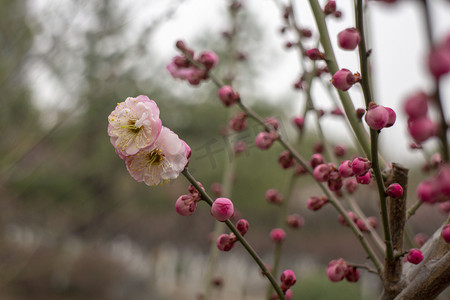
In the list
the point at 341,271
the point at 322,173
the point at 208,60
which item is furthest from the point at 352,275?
the point at 208,60

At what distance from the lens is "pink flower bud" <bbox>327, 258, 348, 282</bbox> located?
51 centimetres

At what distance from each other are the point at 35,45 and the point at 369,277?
302 inches

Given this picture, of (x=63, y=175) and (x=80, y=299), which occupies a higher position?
(x=63, y=175)

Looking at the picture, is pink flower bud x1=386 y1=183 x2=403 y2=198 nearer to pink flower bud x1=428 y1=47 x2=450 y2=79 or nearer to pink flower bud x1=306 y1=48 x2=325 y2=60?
pink flower bud x1=306 y1=48 x2=325 y2=60

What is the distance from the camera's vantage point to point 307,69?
74cm

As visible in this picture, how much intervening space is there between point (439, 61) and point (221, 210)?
28 centimetres

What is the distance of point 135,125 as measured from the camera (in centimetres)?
41

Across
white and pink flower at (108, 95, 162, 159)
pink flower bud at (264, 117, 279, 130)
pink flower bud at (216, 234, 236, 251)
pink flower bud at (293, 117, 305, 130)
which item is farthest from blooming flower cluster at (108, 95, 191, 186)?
pink flower bud at (293, 117, 305, 130)

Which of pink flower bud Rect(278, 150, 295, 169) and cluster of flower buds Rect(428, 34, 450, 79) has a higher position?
cluster of flower buds Rect(428, 34, 450, 79)

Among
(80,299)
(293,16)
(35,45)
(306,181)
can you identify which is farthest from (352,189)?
(306,181)

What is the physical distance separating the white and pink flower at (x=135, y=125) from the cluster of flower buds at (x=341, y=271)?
0.27 metres

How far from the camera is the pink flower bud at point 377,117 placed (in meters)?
0.36

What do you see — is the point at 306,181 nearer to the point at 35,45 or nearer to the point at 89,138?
the point at 89,138

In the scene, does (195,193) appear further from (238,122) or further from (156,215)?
(156,215)
